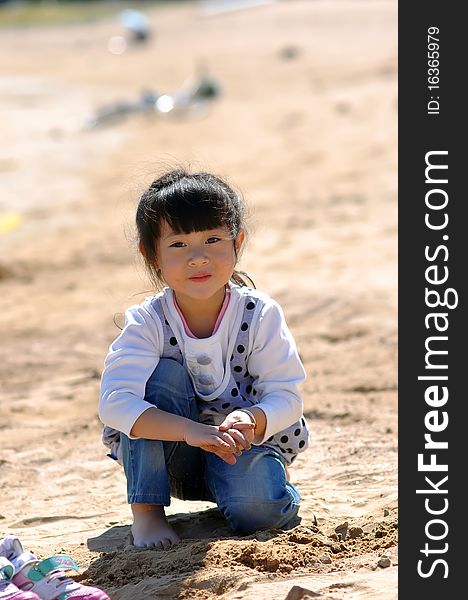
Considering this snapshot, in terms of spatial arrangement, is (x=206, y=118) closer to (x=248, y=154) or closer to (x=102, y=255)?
(x=248, y=154)

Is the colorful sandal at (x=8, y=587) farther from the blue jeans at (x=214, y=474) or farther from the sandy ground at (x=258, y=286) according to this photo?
the blue jeans at (x=214, y=474)

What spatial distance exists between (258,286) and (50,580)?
165 inches

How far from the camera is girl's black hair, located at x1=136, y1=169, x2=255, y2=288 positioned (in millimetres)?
3471

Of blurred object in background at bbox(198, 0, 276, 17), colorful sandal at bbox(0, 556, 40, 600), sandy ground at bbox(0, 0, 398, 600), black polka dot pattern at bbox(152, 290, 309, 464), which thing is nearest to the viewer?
colorful sandal at bbox(0, 556, 40, 600)

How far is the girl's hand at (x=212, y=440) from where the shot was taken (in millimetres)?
3271

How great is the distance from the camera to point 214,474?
141 inches

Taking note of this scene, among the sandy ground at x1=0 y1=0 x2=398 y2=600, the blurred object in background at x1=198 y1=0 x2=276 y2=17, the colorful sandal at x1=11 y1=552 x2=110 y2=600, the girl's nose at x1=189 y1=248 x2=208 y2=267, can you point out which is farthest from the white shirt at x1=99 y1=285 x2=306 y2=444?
the blurred object in background at x1=198 y1=0 x2=276 y2=17

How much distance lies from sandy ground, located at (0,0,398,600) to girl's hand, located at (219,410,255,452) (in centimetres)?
28

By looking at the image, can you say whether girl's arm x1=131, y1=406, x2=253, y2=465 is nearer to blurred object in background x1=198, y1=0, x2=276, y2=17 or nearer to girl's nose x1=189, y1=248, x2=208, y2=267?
girl's nose x1=189, y1=248, x2=208, y2=267

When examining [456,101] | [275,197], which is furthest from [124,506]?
[275,197]

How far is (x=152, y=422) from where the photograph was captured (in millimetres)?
3377

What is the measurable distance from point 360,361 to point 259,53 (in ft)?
66.9

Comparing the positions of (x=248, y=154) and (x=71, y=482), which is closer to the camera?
(x=71, y=482)

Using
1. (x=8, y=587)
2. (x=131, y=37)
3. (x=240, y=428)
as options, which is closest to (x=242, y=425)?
(x=240, y=428)
